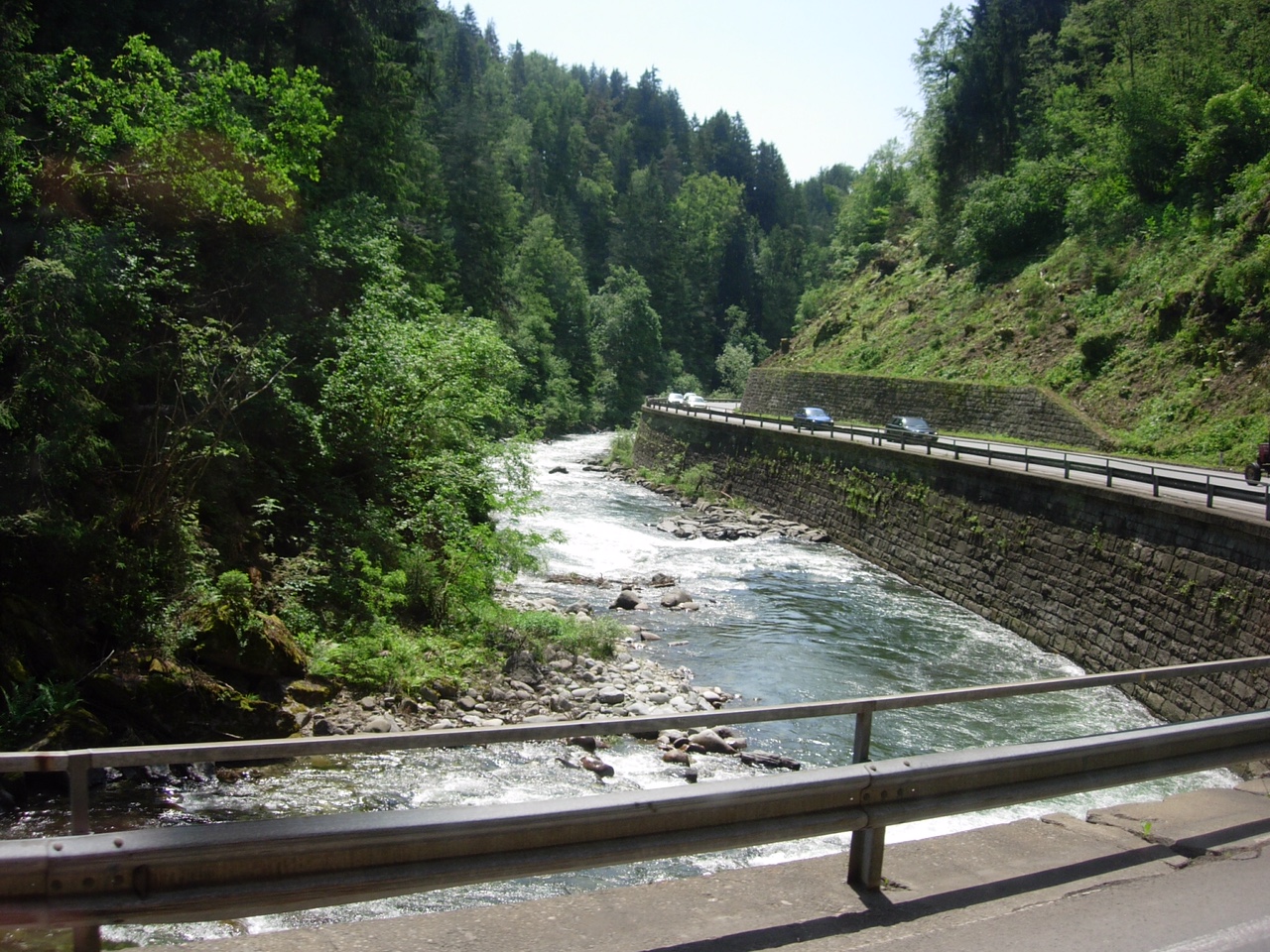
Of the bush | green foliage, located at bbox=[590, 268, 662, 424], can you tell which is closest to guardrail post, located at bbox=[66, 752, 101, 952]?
the bush

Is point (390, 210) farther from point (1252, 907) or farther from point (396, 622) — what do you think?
point (1252, 907)

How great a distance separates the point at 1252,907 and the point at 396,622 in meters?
12.7

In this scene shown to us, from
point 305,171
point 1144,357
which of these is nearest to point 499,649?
point 305,171

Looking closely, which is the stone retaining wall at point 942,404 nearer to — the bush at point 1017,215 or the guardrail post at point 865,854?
the bush at point 1017,215

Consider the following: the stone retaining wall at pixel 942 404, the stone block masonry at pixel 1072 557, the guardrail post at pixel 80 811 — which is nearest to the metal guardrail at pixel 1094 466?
the stone block masonry at pixel 1072 557

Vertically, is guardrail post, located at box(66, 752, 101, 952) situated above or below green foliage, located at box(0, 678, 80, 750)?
above

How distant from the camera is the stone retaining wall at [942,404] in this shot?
34812 mm

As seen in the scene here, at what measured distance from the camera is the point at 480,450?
19609mm

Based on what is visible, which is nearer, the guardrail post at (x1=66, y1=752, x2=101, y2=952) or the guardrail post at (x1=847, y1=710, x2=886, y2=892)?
the guardrail post at (x1=66, y1=752, x2=101, y2=952)

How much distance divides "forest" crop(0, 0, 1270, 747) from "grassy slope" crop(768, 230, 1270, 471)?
157 millimetres

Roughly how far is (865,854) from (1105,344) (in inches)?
1397

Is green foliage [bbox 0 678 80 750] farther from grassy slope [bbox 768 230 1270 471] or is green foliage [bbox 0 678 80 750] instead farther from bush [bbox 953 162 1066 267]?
bush [bbox 953 162 1066 267]

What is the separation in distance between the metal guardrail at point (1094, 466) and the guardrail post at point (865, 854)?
14217 millimetres

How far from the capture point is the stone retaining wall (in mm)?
34812
